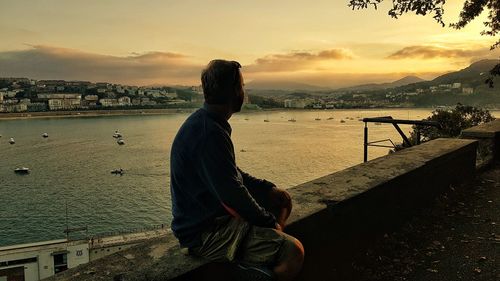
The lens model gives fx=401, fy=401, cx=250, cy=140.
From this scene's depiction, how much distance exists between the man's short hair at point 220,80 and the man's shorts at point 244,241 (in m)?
0.49

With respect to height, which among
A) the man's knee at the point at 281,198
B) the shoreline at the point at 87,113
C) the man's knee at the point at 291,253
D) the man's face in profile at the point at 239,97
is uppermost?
the man's face in profile at the point at 239,97

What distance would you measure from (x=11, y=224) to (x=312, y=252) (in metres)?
33.7

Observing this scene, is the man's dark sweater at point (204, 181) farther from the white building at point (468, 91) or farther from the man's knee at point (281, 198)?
the white building at point (468, 91)

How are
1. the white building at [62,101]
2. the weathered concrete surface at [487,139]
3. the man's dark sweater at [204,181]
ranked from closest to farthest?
1. the man's dark sweater at [204,181]
2. the weathered concrete surface at [487,139]
3. the white building at [62,101]

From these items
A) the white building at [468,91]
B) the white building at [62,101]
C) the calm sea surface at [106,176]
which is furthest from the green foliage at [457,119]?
the white building at [62,101]

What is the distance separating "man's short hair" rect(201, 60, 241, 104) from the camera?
5.16 ft

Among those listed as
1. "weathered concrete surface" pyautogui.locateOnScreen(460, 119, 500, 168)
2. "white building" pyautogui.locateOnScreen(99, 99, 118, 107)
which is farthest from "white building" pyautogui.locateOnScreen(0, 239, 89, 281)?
"white building" pyautogui.locateOnScreen(99, 99, 118, 107)

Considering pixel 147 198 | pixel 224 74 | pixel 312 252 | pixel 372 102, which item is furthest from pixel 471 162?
pixel 372 102

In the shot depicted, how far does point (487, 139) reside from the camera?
6648mm

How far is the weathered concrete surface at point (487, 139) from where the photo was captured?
244 inches

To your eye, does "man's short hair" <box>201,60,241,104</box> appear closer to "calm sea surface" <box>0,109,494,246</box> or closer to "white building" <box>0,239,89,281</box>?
"white building" <box>0,239,89,281</box>

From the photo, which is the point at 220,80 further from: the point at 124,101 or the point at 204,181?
the point at 124,101

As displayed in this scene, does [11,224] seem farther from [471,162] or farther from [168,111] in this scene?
[168,111]

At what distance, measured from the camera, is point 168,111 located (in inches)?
5787
